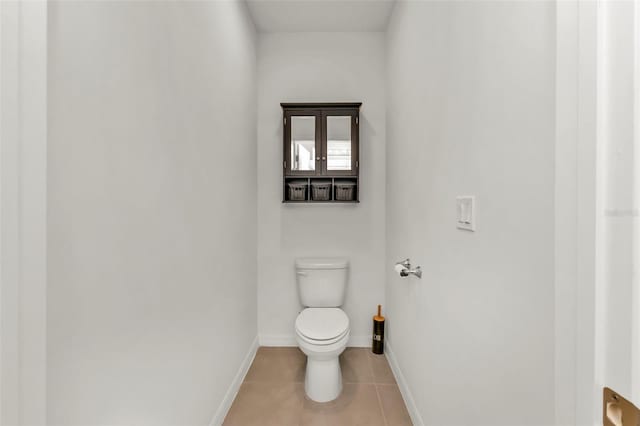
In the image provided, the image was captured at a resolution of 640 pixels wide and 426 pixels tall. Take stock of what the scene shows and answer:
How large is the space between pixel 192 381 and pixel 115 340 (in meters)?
0.56

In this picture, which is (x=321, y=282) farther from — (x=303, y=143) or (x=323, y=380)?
(x=303, y=143)

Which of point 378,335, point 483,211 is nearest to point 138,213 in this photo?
point 483,211

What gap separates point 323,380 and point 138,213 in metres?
1.44

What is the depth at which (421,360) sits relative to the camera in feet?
4.82

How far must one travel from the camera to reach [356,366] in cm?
211

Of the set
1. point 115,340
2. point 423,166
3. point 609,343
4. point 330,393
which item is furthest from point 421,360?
point 115,340

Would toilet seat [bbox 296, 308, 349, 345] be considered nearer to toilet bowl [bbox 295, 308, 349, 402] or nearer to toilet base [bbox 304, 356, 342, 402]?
toilet bowl [bbox 295, 308, 349, 402]

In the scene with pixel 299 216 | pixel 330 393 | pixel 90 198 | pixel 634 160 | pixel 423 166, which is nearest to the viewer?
pixel 634 160

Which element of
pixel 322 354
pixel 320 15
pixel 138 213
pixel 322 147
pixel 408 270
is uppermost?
pixel 320 15

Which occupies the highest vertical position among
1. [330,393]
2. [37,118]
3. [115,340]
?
[37,118]

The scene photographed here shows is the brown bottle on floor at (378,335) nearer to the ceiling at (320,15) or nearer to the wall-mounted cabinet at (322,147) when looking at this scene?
the wall-mounted cabinet at (322,147)

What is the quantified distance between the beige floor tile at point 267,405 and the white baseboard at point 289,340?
1.63 feet

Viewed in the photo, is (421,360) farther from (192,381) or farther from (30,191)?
(30,191)

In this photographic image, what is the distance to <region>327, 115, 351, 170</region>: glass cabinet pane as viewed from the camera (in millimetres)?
2285
